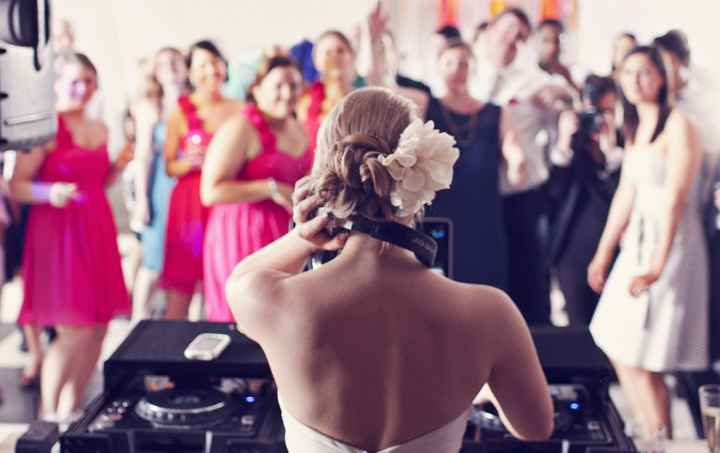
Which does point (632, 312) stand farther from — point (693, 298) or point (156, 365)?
point (156, 365)

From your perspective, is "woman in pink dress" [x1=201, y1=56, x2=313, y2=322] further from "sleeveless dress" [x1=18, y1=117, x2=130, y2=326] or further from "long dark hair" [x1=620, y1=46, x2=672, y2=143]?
"long dark hair" [x1=620, y1=46, x2=672, y2=143]

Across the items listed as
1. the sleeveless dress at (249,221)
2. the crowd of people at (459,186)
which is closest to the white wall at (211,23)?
the crowd of people at (459,186)

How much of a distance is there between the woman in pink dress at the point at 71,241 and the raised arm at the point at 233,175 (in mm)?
548

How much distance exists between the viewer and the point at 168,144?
13.0 feet

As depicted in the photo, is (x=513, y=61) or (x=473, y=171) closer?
(x=473, y=171)

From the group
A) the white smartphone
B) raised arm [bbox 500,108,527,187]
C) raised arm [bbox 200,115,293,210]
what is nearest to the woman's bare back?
the white smartphone

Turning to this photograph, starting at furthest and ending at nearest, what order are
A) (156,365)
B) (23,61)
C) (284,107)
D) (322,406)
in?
(284,107)
(156,365)
(23,61)
(322,406)

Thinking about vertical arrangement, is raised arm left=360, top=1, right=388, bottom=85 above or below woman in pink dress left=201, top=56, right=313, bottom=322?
above

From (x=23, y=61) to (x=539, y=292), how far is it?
2.83 metres

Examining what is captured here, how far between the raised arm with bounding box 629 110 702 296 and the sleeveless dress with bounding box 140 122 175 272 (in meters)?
1.90

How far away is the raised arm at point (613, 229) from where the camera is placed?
3.72 m

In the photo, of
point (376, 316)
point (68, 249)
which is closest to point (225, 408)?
point (376, 316)

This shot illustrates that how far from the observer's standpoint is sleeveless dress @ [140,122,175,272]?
4.16m

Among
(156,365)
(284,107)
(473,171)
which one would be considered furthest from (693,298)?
(156,365)
